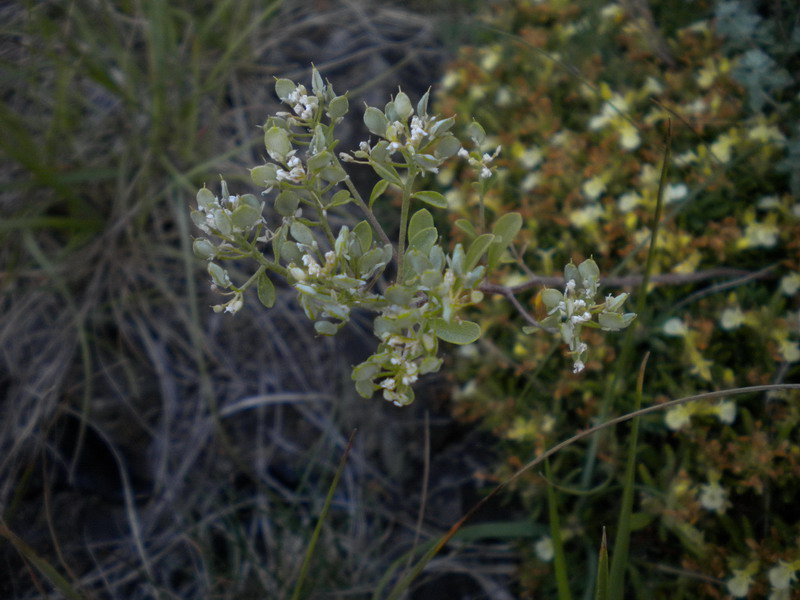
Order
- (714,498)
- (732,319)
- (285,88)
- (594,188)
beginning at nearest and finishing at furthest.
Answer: (285,88) < (714,498) < (732,319) < (594,188)

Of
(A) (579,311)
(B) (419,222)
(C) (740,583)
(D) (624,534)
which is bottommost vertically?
(C) (740,583)

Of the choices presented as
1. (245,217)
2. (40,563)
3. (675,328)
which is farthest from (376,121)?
(40,563)

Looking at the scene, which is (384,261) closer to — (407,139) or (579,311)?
(407,139)

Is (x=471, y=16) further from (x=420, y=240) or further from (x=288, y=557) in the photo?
(x=288, y=557)

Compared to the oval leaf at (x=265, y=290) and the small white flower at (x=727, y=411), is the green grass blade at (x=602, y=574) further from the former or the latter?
the oval leaf at (x=265, y=290)

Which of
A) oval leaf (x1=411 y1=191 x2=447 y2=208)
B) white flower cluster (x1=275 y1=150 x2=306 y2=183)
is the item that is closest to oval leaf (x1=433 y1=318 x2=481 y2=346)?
oval leaf (x1=411 y1=191 x2=447 y2=208)

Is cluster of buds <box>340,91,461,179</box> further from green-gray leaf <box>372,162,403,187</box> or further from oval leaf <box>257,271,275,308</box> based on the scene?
oval leaf <box>257,271,275,308</box>

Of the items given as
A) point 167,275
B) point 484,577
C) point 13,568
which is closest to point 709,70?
point 484,577
